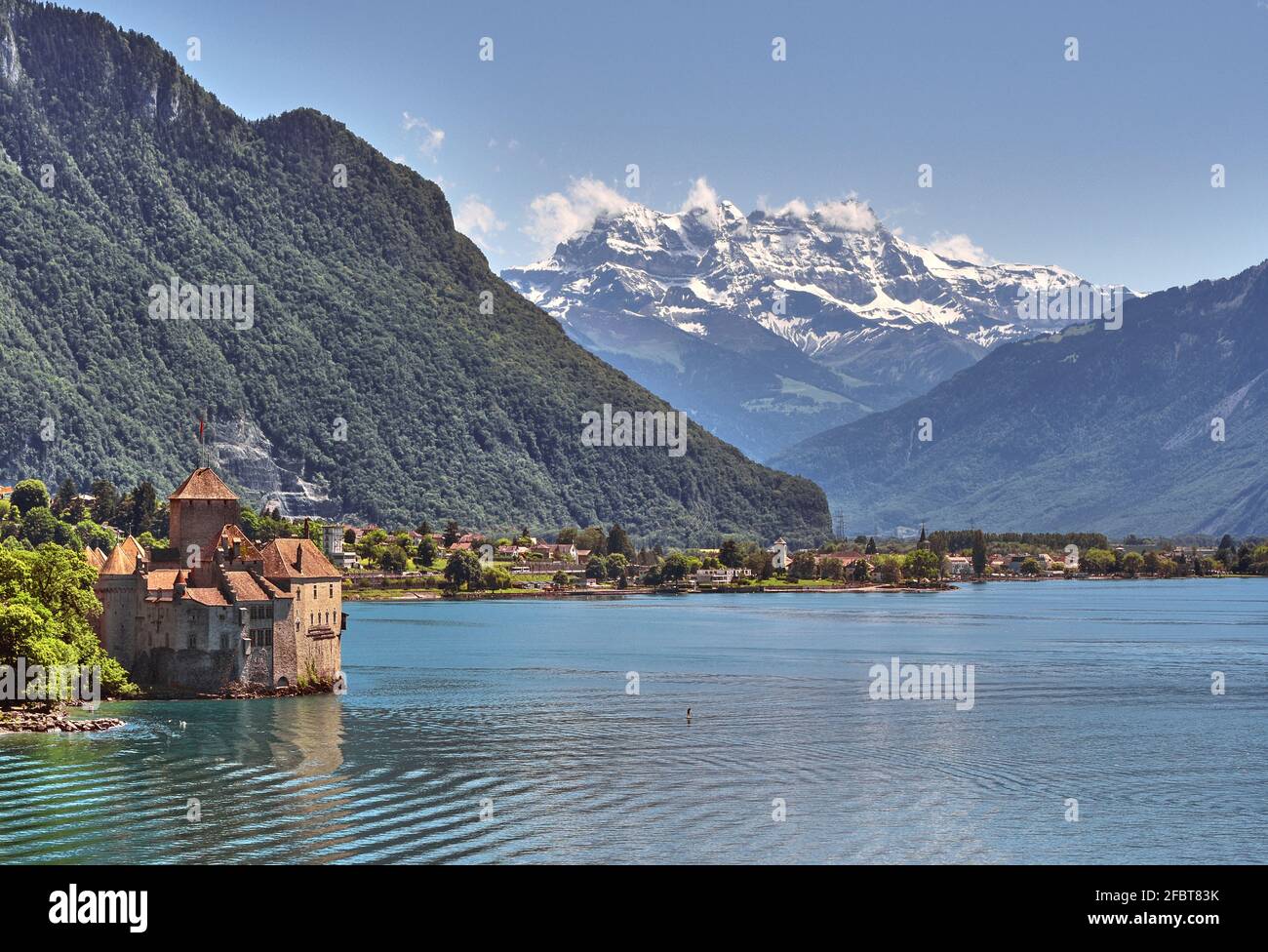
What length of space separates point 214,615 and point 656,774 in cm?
2954

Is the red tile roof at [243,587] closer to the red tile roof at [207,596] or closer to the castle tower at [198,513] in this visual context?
the red tile roof at [207,596]

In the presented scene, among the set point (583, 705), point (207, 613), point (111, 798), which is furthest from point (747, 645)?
point (111, 798)

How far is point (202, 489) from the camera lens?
101062 millimetres

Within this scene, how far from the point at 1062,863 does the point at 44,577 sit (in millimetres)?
54741

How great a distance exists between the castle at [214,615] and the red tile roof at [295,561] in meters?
0.05

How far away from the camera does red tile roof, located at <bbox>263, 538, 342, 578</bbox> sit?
9312cm

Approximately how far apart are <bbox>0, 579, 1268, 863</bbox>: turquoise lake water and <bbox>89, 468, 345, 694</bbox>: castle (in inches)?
91.3

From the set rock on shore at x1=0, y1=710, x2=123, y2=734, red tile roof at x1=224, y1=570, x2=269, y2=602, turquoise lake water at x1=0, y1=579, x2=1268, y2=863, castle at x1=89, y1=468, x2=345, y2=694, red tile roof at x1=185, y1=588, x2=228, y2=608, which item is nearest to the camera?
turquoise lake water at x1=0, y1=579, x2=1268, y2=863

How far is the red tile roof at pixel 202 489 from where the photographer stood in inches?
3949

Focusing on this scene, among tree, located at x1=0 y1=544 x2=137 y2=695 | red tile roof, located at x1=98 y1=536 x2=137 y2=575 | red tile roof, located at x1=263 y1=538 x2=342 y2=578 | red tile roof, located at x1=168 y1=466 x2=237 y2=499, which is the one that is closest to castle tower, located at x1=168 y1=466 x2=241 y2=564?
red tile roof, located at x1=168 y1=466 x2=237 y2=499

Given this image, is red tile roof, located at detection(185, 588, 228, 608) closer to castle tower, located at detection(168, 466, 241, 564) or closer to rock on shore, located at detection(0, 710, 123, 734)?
castle tower, located at detection(168, 466, 241, 564)

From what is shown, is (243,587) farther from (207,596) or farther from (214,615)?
(214,615)
